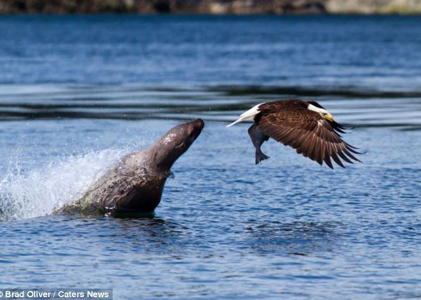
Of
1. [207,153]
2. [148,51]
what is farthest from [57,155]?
[148,51]

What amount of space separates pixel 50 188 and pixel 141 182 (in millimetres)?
1832

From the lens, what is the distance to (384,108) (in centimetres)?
2995

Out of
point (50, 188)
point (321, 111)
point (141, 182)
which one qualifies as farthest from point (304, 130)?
point (50, 188)

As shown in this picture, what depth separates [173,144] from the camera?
1561cm

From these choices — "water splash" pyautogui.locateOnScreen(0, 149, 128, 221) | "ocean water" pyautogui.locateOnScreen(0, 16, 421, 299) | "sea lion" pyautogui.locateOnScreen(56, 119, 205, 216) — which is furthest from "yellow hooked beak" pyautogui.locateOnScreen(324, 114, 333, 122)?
"water splash" pyautogui.locateOnScreen(0, 149, 128, 221)

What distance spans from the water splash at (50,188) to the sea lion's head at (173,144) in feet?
3.00

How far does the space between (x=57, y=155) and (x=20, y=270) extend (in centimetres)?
896

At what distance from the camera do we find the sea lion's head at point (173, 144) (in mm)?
15531

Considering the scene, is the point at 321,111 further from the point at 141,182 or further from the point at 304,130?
the point at 141,182

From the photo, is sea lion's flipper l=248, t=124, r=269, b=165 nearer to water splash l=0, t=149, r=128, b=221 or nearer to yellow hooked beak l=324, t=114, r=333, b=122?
yellow hooked beak l=324, t=114, r=333, b=122

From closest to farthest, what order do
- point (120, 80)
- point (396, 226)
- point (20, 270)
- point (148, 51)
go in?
point (20, 270) → point (396, 226) → point (120, 80) → point (148, 51)

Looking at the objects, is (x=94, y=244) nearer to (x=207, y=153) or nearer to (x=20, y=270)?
(x=20, y=270)

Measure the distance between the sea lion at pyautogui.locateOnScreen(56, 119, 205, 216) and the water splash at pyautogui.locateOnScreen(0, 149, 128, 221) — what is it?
0.32 meters

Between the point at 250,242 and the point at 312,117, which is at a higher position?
the point at 312,117
